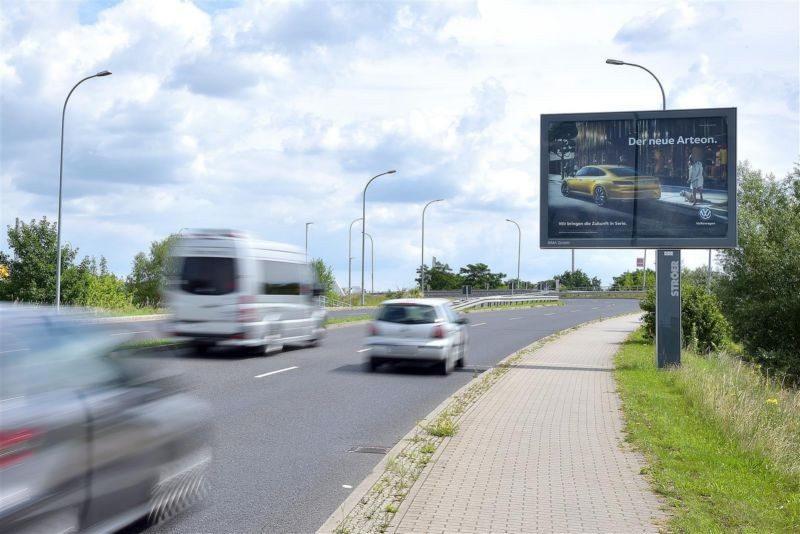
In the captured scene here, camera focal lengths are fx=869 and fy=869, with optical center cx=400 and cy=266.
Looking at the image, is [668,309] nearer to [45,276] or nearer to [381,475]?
[381,475]

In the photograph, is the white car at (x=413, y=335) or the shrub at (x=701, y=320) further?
the shrub at (x=701, y=320)

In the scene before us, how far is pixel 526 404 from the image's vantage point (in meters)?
12.4

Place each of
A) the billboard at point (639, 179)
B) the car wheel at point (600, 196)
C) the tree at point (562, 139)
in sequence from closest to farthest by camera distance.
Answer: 1. the billboard at point (639, 179)
2. the car wheel at point (600, 196)
3. the tree at point (562, 139)

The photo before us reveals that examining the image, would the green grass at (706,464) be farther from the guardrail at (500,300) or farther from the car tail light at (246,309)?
the guardrail at (500,300)

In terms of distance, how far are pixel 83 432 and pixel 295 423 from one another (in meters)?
5.91

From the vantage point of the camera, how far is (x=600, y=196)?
19.9m

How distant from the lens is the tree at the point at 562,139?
2002cm

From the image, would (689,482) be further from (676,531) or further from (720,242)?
(720,242)

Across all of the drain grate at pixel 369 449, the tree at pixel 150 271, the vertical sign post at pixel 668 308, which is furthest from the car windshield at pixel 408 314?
the tree at pixel 150 271

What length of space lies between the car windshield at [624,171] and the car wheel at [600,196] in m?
0.51

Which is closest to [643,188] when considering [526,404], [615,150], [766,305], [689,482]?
[615,150]

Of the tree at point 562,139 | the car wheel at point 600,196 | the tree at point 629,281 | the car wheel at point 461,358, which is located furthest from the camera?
the tree at point 629,281

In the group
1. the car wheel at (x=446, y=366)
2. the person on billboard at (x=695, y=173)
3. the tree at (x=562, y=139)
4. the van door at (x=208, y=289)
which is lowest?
the car wheel at (x=446, y=366)

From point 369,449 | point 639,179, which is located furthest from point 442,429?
point 639,179
